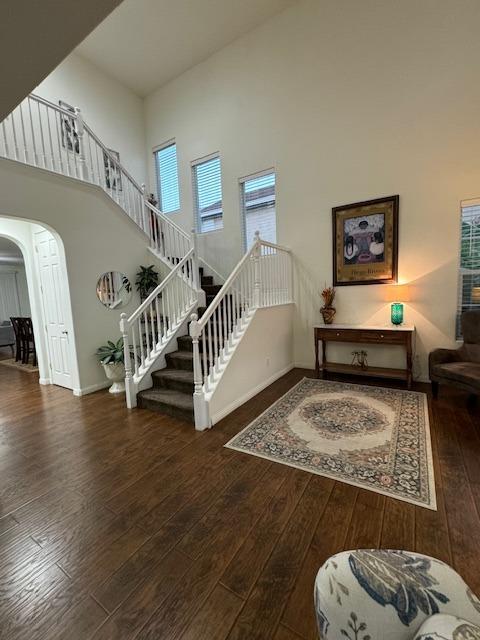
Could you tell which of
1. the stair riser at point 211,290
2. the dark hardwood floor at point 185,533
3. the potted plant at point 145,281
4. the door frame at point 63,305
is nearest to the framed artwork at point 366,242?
the stair riser at point 211,290

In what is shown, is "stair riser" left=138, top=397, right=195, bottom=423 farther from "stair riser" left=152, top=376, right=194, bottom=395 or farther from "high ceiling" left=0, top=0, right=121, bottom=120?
"high ceiling" left=0, top=0, right=121, bottom=120

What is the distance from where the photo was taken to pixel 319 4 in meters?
4.32

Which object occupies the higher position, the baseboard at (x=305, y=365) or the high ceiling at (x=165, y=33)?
the high ceiling at (x=165, y=33)

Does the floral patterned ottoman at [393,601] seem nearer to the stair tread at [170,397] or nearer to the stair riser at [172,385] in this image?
the stair tread at [170,397]

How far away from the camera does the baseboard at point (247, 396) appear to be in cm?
315

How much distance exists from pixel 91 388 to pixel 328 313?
3.88m

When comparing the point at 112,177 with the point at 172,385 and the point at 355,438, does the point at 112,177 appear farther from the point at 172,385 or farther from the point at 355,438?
the point at 355,438

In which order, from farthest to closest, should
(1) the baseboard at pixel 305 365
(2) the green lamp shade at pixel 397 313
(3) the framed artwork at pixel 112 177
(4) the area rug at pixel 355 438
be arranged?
(3) the framed artwork at pixel 112 177, (1) the baseboard at pixel 305 365, (2) the green lamp shade at pixel 397 313, (4) the area rug at pixel 355 438

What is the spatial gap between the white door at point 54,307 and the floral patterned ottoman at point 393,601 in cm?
454

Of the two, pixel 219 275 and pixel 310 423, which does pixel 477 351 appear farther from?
pixel 219 275

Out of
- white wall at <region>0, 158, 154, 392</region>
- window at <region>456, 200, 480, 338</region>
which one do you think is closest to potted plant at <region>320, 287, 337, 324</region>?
window at <region>456, 200, 480, 338</region>

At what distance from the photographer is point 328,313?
450cm

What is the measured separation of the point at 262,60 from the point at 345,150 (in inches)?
93.0

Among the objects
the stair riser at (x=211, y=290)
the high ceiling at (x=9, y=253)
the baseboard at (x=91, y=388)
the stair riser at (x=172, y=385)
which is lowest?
the baseboard at (x=91, y=388)
